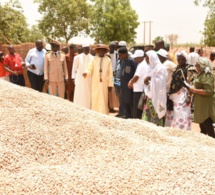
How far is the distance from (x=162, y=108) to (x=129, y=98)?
4.33 ft

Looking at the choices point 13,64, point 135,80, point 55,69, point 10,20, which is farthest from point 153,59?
point 10,20

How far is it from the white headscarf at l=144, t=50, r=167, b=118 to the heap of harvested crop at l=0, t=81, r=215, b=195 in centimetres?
→ 157

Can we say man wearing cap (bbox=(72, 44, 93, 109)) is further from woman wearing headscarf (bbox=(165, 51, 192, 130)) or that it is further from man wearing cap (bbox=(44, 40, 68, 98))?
woman wearing headscarf (bbox=(165, 51, 192, 130))

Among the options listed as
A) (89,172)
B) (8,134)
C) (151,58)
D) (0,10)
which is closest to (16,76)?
(151,58)

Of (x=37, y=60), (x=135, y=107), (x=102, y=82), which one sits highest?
(x=37, y=60)

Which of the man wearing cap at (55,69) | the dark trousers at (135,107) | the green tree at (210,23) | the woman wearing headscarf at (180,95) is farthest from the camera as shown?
the green tree at (210,23)

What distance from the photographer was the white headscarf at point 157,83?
588 centimetres

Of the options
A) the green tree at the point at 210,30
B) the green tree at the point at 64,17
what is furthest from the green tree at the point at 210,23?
the green tree at the point at 64,17

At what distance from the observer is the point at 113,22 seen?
1633 inches

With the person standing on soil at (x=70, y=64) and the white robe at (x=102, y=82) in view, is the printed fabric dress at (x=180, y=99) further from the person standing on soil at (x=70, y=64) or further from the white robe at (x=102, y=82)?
the person standing on soil at (x=70, y=64)

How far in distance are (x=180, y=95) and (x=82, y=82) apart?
278 cm

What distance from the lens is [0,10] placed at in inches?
1053

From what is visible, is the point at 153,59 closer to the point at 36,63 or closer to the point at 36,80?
the point at 36,63

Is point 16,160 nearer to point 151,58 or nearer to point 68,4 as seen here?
point 151,58
